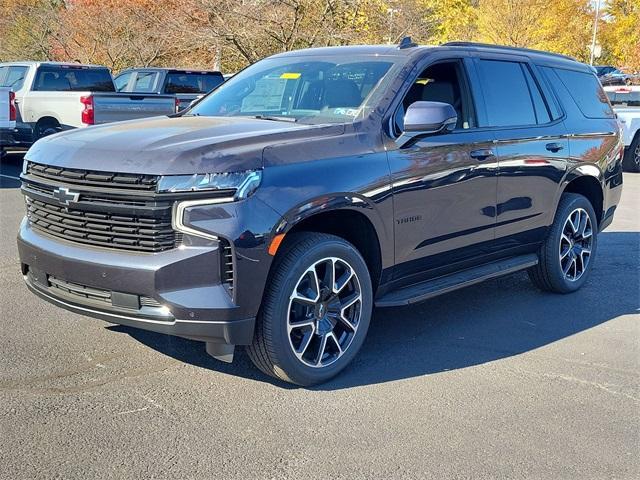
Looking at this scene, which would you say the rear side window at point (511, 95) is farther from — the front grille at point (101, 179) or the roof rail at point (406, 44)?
the front grille at point (101, 179)

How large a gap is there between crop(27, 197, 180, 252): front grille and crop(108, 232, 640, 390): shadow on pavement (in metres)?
1.01

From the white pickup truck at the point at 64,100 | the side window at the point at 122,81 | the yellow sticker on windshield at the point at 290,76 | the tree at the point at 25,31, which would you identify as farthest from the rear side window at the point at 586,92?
the tree at the point at 25,31

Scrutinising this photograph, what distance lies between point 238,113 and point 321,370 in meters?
1.97

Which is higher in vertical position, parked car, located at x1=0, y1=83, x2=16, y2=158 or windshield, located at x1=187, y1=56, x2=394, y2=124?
windshield, located at x1=187, y1=56, x2=394, y2=124

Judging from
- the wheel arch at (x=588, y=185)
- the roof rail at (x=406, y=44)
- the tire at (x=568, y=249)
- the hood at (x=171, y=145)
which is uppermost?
the roof rail at (x=406, y=44)

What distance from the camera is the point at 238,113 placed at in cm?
516

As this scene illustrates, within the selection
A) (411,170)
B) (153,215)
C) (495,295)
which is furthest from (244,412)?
(495,295)

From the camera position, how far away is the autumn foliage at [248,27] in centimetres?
1961

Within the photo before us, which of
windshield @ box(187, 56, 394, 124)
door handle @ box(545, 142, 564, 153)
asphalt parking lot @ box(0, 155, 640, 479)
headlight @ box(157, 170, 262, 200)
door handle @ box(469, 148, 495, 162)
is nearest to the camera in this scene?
asphalt parking lot @ box(0, 155, 640, 479)

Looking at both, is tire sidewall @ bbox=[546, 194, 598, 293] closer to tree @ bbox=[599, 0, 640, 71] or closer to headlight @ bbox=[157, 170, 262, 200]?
headlight @ bbox=[157, 170, 262, 200]

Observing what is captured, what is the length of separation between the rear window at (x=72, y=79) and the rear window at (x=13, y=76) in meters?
0.44

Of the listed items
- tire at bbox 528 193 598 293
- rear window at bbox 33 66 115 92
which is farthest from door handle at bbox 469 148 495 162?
rear window at bbox 33 66 115 92

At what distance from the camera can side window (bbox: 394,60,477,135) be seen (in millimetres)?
5188

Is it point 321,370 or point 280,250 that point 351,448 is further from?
point 280,250
